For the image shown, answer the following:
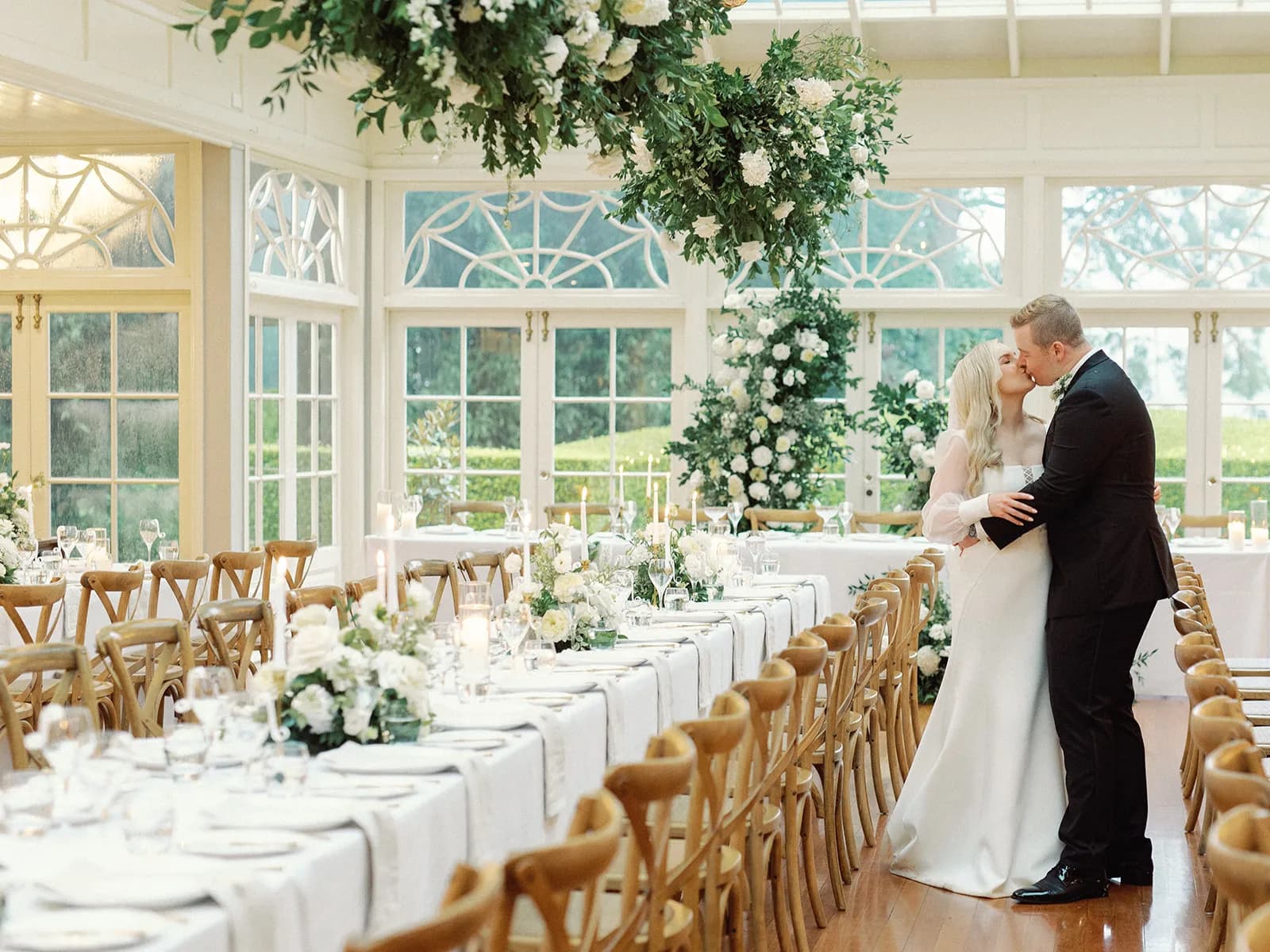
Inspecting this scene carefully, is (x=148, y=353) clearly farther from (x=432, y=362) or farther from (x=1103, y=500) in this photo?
(x=1103, y=500)

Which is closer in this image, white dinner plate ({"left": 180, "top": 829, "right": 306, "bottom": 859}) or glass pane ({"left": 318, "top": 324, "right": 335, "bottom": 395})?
white dinner plate ({"left": 180, "top": 829, "right": 306, "bottom": 859})

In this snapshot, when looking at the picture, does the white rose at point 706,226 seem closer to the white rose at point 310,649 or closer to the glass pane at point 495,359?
the white rose at point 310,649

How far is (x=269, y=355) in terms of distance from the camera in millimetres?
10148

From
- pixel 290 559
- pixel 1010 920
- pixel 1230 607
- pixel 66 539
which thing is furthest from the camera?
pixel 1230 607

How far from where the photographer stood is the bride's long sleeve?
4.89 metres

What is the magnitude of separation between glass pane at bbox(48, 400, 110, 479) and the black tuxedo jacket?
6429 millimetres

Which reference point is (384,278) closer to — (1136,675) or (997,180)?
(997,180)

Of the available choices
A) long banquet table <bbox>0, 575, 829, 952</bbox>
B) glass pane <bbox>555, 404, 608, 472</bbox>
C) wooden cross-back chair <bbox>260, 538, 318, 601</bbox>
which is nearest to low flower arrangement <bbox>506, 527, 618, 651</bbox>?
long banquet table <bbox>0, 575, 829, 952</bbox>

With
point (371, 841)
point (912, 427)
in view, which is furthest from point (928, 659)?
point (371, 841)

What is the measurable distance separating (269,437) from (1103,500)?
6615 mm

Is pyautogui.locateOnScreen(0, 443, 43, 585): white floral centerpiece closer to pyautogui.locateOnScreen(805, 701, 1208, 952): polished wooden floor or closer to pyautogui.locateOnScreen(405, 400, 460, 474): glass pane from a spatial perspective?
pyautogui.locateOnScreen(805, 701, 1208, 952): polished wooden floor

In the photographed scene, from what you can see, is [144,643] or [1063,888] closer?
[144,643]

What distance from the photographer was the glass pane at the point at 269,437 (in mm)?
10000

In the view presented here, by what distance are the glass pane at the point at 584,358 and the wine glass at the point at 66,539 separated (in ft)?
15.9
